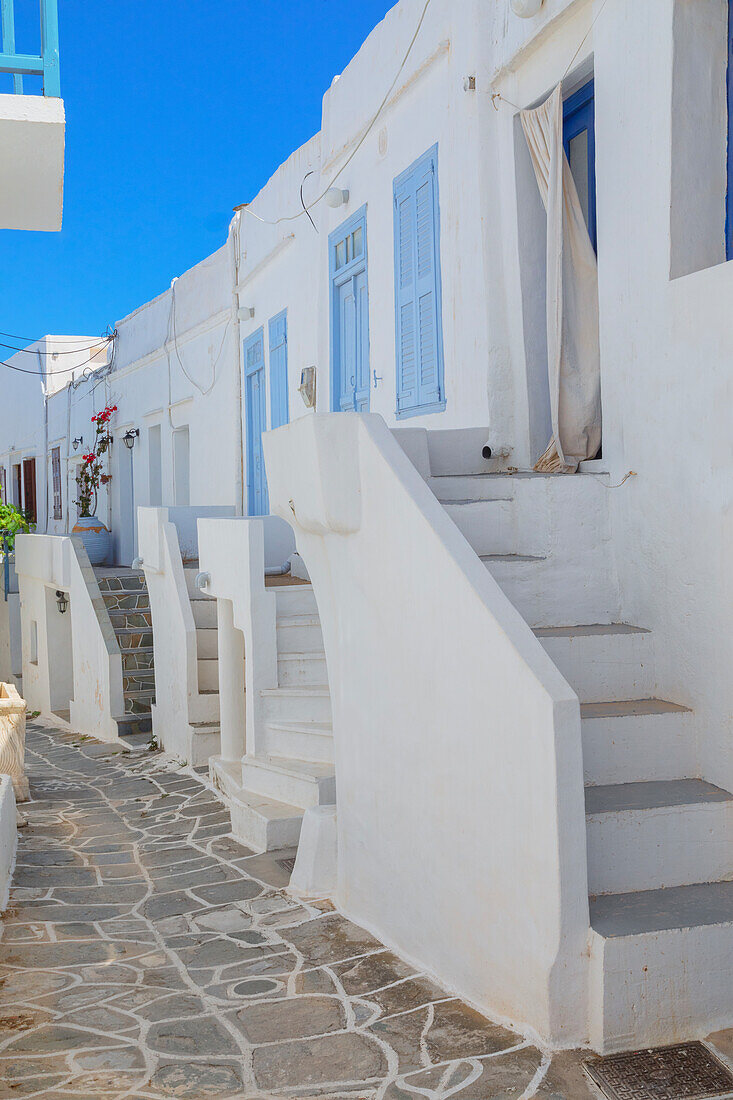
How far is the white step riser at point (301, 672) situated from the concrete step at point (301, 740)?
1.31 feet

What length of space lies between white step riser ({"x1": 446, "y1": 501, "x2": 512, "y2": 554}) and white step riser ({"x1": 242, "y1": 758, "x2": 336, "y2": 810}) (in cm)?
200

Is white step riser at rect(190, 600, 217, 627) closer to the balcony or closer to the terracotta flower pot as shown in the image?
the balcony

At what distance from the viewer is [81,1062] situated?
12.5ft

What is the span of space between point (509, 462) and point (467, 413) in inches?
23.2

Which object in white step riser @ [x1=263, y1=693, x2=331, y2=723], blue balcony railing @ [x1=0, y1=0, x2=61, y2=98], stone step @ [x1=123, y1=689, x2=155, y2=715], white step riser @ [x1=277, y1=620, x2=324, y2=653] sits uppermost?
blue balcony railing @ [x1=0, y1=0, x2=61, y2=98]

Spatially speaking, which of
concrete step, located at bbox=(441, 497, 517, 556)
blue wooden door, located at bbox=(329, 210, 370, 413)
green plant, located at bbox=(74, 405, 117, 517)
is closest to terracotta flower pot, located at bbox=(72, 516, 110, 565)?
green plant, located at bbox=(74, 405, 117, 517)

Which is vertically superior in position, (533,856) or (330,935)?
(533,856)

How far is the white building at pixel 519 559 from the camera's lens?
3.65 metres

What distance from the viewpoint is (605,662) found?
4.88 m

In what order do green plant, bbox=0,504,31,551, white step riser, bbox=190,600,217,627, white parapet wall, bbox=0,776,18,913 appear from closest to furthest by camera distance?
white parapet wall, bbox=0,776,18,913, white step riser, bbox=190,600,217,627, green plant, bbox=0,504,31,551

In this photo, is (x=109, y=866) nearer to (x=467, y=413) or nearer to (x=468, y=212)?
(x=467, y=413)

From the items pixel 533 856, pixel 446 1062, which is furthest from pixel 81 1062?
pixel 533 856

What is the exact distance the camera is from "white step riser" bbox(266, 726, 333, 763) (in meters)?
7.12

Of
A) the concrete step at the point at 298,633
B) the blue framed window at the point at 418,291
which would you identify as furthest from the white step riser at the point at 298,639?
the blue framed window at the point at 418,291
